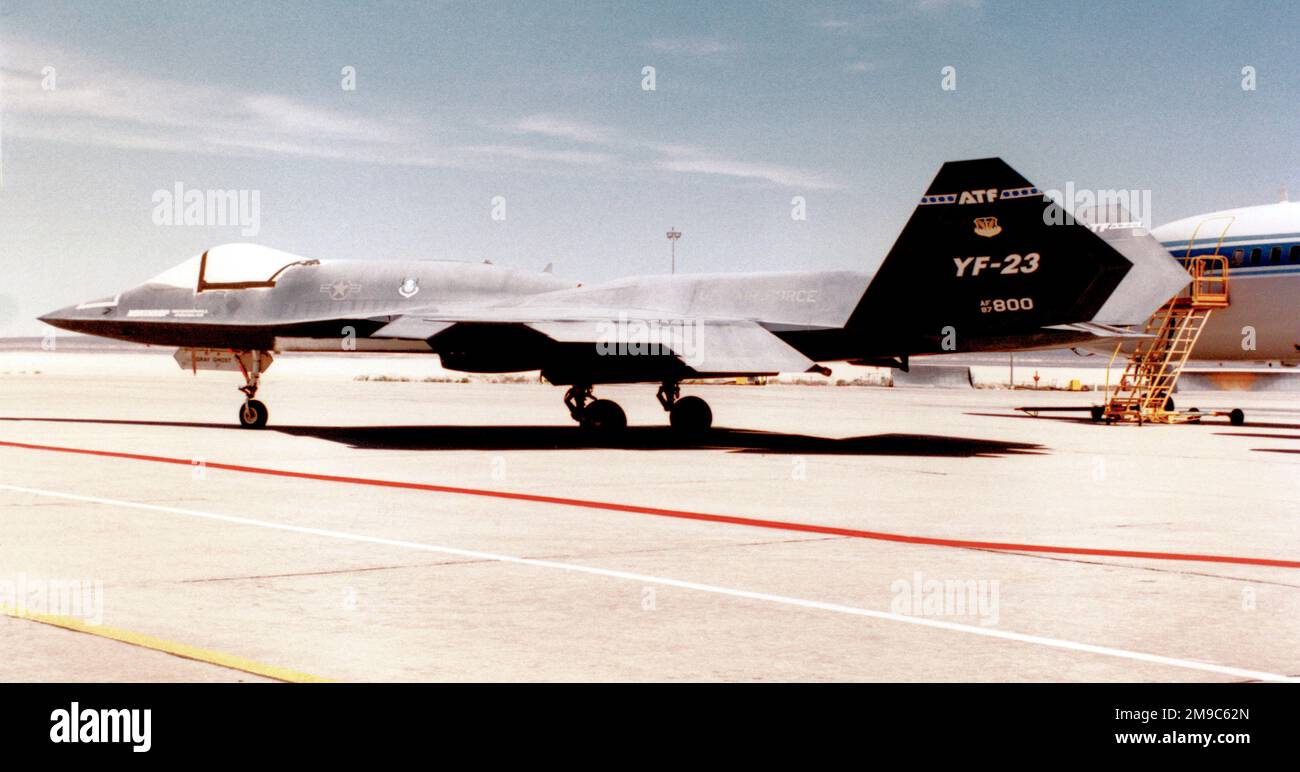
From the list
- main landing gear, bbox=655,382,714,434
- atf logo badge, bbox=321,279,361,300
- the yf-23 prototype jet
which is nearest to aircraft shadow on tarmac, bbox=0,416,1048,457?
main landing gear, bbox=655,382,714,434

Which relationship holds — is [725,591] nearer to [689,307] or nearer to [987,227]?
[987,227]

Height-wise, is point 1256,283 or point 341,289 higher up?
point 1256,283

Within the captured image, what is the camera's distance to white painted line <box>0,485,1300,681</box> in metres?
6.25

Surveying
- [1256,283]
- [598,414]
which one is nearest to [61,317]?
[598,414]

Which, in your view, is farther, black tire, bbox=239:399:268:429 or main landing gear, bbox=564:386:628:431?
black tire, bbox=239:399:268:429

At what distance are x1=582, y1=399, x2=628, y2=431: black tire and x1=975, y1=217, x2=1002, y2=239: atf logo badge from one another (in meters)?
6.95

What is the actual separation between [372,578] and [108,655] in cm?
251

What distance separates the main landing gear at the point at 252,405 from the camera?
24.0m

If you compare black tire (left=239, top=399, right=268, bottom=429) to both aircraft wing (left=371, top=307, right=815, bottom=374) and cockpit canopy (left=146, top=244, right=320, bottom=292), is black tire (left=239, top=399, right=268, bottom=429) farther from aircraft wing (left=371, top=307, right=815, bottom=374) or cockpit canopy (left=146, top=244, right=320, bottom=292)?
aircraft wing (left=371, top=307, right=815, bottom=374)

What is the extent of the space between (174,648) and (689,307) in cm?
1600

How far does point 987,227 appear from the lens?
62.1ft

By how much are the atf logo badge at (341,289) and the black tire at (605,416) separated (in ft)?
15.7
